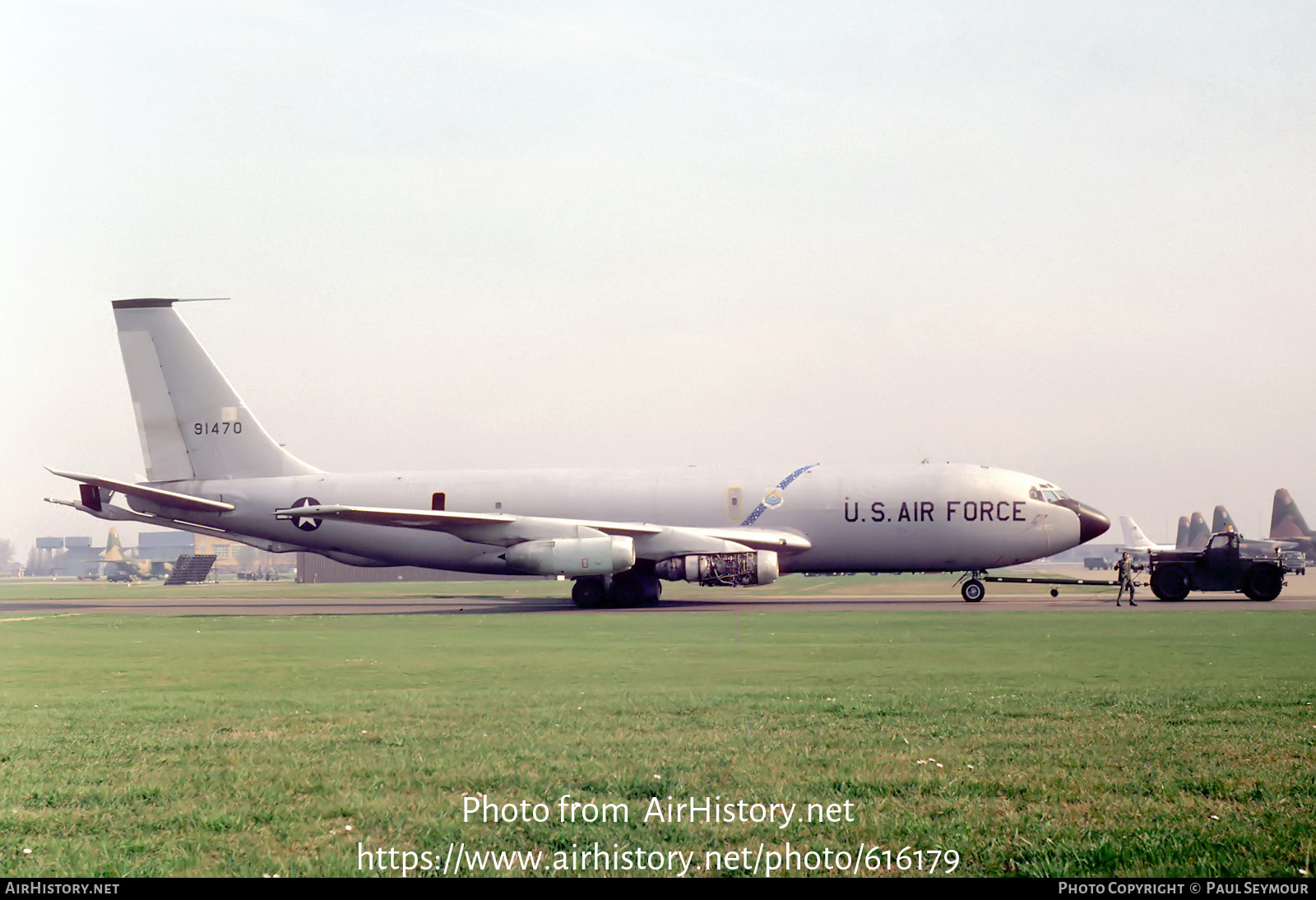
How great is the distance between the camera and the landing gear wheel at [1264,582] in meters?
35.2

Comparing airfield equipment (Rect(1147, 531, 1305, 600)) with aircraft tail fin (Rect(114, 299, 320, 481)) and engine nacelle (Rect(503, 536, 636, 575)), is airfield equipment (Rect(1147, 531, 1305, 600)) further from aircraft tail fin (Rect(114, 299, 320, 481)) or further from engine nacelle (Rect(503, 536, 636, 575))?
aircraft tail fin (Rect(114, 299, 320, 481))

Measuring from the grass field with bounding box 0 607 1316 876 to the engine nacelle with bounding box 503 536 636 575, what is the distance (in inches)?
708

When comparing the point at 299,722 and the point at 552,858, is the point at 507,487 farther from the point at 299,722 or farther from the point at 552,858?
the point at 552,858

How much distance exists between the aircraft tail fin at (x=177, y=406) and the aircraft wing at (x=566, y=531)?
5.86 m

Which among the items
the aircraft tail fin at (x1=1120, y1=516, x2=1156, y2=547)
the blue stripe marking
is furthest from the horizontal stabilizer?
the aircraft tail fin at (x1=1120, y1=516, x2=1156, y2=547)

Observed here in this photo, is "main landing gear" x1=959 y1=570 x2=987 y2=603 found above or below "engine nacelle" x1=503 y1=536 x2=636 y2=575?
below

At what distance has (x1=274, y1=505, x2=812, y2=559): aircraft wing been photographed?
36.6m

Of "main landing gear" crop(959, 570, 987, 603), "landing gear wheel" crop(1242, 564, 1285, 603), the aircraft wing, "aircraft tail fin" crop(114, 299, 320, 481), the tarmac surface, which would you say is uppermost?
"aircraft tail fin" crop(114, 299, 320, 481)

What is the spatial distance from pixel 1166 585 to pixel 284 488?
3051 centimetres

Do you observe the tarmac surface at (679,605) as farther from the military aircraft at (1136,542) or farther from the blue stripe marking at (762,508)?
the military aircraft at (1136,542)

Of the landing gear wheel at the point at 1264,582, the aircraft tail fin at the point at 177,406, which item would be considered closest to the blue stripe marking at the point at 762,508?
the landing gear wheel at the point at 1264,582

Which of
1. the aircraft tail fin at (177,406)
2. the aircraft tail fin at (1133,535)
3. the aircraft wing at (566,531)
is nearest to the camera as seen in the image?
the aircraft wing at (566,531)
